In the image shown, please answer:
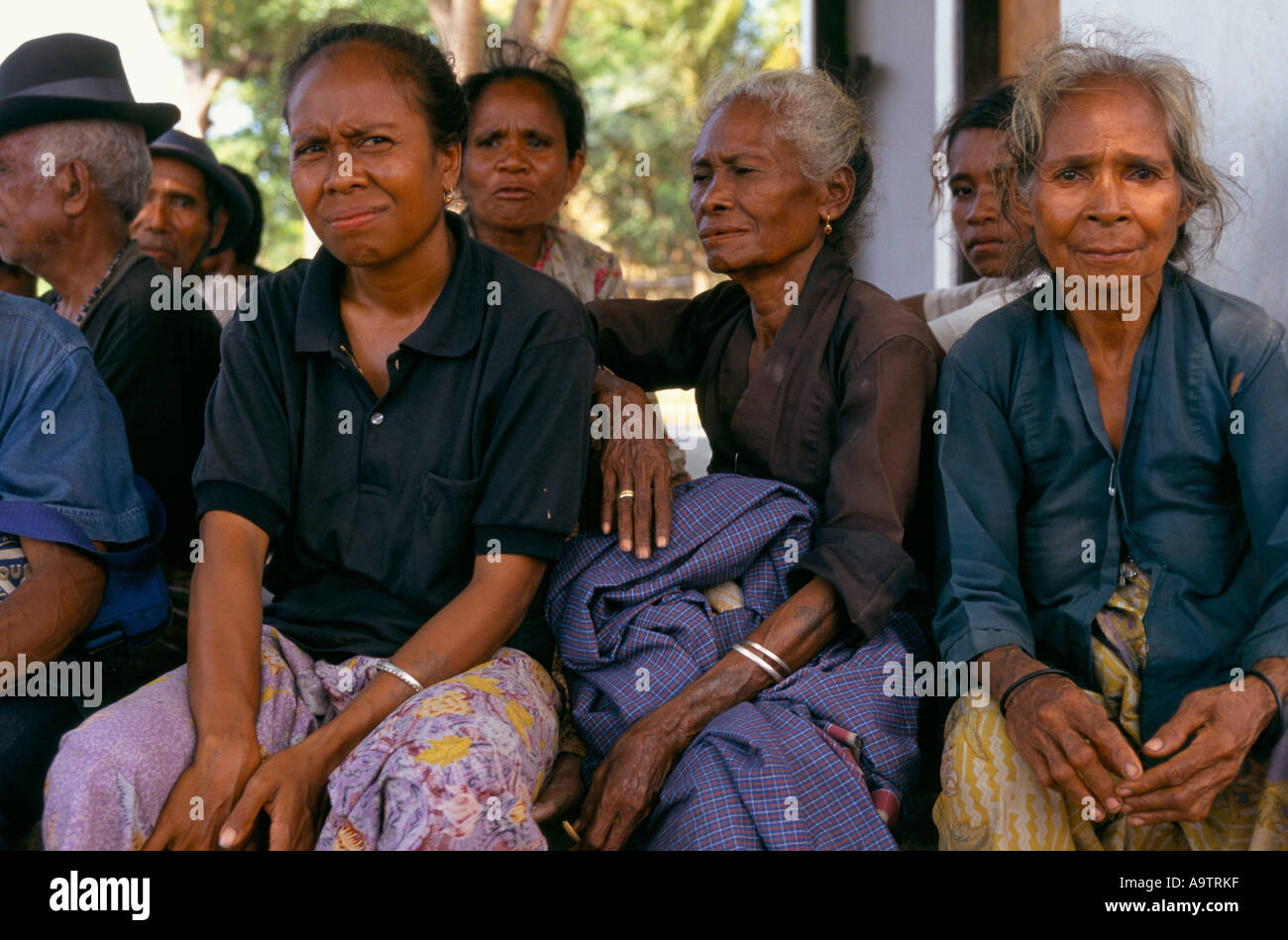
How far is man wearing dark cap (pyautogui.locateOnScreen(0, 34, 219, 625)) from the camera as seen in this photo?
2967 mm

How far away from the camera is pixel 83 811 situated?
195cm

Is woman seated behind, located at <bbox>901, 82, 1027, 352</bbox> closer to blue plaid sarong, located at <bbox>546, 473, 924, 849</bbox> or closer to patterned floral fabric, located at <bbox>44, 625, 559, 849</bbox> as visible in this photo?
blue plaid sarong, located at <bbox>546, 473, 924, 849</bbox>

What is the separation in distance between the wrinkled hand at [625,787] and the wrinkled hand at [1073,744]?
2.23 ft

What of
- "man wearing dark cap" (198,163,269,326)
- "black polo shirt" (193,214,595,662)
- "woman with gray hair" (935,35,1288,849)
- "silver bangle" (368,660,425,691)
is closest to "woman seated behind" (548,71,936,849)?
"woman with gray hair" (935,35,1288,849)

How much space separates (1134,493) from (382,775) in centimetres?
157

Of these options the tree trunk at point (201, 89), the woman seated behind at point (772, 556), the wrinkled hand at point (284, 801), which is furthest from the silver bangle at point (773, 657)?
the tree trunk at point (201, 89)

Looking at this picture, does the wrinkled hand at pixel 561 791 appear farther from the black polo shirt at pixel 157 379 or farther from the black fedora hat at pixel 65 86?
the black fedora hat at pixel 65 86

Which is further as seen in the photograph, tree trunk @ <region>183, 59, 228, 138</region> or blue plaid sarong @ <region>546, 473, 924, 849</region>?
tree trunk @ <region>183, 59, 228, 138</region>

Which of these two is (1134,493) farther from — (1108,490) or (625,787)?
(625,787)

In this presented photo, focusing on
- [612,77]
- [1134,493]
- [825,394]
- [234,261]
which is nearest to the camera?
[1134,493]

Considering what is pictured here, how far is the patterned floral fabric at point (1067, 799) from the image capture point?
2.16 metres

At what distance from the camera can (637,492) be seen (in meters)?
2.64

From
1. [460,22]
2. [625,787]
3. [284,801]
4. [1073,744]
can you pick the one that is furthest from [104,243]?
[460,22]
